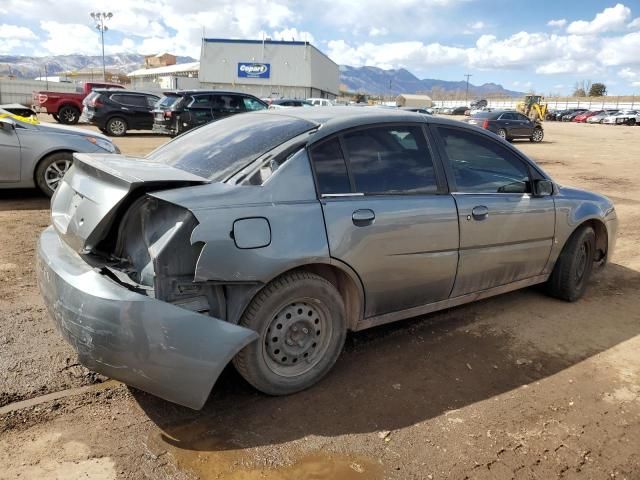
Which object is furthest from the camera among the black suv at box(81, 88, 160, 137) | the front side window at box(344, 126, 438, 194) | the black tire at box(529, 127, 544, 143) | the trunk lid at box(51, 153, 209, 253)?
the black tire at box(529, 127, 544, 143)

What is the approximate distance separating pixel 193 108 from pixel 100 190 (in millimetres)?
15300

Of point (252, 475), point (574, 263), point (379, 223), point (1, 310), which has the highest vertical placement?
point (379, 223)

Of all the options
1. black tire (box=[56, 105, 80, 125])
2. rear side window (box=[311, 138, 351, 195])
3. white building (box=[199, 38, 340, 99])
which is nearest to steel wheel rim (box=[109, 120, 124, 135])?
black tire (box=[56, 105, 80, 125])

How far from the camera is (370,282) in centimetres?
324

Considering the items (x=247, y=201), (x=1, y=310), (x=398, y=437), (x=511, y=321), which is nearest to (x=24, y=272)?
(x=1, y=310)

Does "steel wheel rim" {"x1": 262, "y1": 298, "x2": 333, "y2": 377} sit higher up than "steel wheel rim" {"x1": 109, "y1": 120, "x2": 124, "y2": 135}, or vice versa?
"steel wheel rim" {"x1": 109, "y1": 120, "x2": 124, "y2": 135}

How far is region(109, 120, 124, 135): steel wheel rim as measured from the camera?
63.9ft

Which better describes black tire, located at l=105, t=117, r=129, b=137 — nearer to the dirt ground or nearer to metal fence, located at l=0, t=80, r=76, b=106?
the dirt ground

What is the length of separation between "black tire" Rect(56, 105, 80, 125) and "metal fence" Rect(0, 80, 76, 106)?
20.3m

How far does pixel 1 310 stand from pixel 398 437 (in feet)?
10.4

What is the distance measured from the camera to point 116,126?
19.6 meters

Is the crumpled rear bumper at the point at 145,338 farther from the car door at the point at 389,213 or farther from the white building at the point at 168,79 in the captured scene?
the white building at the point at 168,79

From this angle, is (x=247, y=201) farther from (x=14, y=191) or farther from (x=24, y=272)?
(x=14, y=191)

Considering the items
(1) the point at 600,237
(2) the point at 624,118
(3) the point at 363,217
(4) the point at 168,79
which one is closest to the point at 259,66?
(4) the point at 168,79
